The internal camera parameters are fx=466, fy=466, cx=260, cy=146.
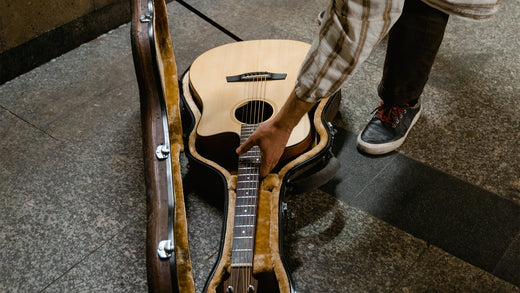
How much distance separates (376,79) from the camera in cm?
217

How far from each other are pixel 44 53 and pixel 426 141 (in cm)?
181

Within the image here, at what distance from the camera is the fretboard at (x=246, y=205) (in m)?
1.17

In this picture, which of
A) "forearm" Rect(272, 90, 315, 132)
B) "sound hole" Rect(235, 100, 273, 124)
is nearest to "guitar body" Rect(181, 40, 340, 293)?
"sound hole" Rect(235, 100, 273, 124)

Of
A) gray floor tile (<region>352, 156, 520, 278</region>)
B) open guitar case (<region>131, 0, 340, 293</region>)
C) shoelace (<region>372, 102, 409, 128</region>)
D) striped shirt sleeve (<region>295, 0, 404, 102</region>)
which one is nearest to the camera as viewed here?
striped shirt sleeve (<region>295, 0, 404, 102</region>)

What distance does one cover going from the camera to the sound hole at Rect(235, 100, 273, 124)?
156 cm

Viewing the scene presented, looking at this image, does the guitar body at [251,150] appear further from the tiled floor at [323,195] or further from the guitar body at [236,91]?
the tiled floor at [323,195]

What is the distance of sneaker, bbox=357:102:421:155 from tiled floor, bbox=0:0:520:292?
5cm

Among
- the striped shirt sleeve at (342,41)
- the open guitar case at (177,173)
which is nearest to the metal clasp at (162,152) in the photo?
the open guitar case at (177,173)

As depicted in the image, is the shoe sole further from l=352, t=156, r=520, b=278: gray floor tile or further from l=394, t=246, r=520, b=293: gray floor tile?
l=394, t=246, r=520, b=293: gray floor tile

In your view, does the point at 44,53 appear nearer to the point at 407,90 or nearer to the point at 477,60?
the point at 407,90

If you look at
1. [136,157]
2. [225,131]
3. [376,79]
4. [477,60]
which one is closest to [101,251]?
[136,157]

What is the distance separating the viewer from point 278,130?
1.21 m

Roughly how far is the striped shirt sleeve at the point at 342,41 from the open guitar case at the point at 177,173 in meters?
0.37

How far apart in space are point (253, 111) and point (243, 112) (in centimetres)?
4
